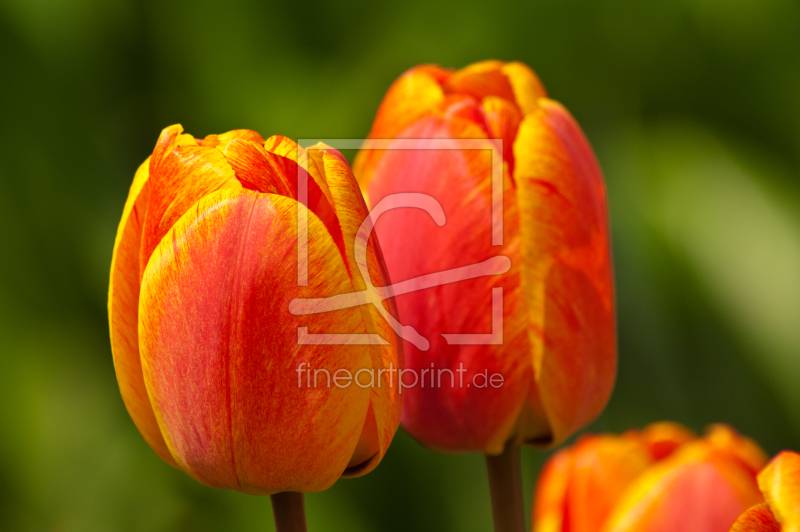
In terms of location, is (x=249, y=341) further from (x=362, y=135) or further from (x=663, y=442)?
(x=362, y=135)

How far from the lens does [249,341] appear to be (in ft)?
0.81

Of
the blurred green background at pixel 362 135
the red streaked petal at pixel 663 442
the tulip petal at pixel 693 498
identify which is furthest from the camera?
the blurred green background at pixel 362 135

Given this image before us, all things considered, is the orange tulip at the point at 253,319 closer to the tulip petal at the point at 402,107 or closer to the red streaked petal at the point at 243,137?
the red streaked petal at the point at 243,137

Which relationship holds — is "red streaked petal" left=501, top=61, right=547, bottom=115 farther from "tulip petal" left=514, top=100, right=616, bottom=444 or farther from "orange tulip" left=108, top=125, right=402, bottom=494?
"orange tulip" left=108, top=125, right=402, bottom=494

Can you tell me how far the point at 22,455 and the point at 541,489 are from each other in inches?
29.8

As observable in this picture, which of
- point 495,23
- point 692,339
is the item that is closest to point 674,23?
point 495,23

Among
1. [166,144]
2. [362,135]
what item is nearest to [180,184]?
[166,144]

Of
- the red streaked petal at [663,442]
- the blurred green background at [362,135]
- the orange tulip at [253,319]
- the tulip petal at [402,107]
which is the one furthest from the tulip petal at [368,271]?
the blurred green background at [362,135]

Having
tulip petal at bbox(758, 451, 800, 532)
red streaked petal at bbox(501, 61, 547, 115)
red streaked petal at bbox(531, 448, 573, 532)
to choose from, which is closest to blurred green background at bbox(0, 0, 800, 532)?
red streaked petal at bbox(531, 448, 573, 532)

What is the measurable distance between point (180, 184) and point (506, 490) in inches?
7.4

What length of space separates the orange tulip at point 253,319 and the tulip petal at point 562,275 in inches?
3.6

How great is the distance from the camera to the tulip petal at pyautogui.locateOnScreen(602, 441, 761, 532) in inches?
12.6

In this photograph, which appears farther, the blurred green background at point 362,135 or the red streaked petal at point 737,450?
the blurred green background at point 362,135

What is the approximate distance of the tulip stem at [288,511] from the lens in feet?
0.91
